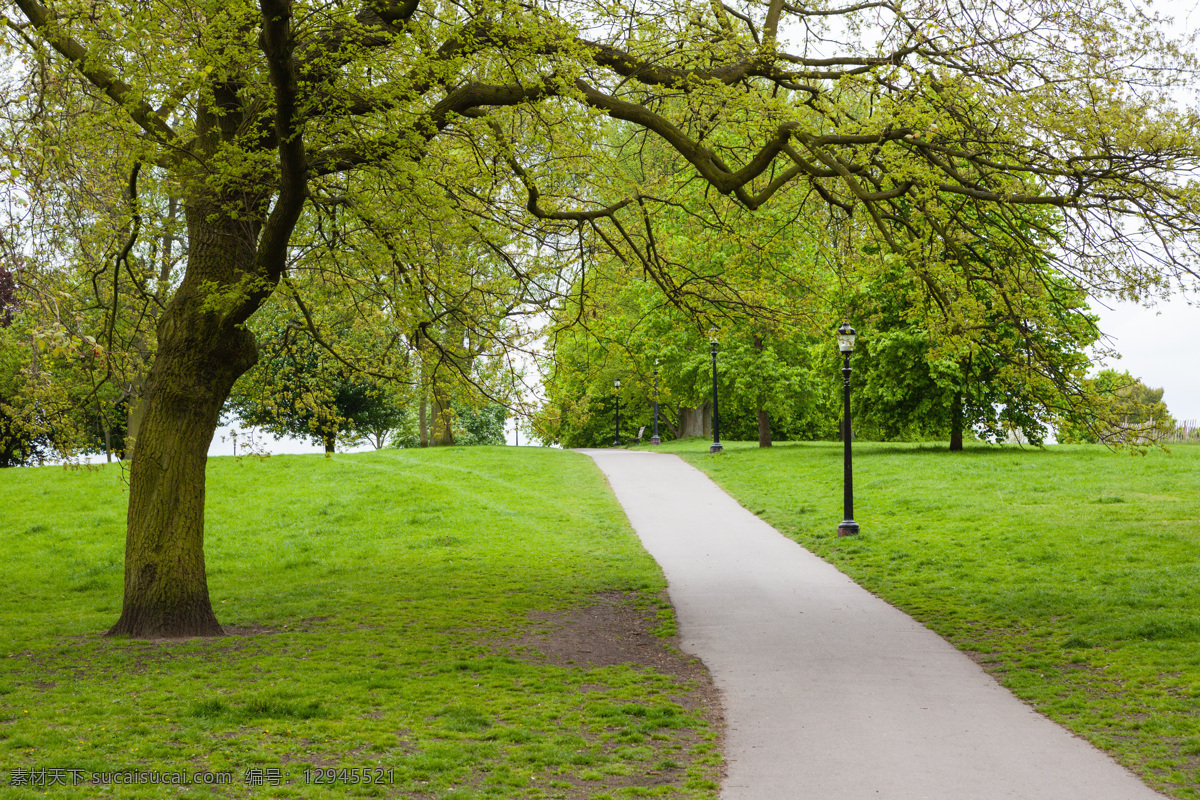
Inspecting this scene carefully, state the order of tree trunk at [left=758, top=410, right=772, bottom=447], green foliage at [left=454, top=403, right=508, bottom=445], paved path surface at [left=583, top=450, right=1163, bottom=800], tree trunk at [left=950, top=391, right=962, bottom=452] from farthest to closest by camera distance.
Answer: green foliage at [left=454, top=403, right=508, bottom=445] → tree trunk at [left=758, top=410, right=772, bottom=447] → tree trunk at [left=950, top=391, right=962, bottom=452] → paved path surface at [left=583, top=450, right=1163, bottom=800]

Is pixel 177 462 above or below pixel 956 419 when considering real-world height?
below

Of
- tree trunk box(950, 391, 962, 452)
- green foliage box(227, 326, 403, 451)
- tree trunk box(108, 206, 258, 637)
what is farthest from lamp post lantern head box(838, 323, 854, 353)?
tree trunk box(950, 391, 962, 452)

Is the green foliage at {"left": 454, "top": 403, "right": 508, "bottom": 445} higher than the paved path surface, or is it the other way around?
the green foliage at {"left": 454, "top": 403, "right": 508, "bottom": 445}

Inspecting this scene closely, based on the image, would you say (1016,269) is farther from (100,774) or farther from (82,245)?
(82,245)

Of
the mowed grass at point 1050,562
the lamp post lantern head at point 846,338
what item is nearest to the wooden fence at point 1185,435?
the mowed grass at point 1050,562

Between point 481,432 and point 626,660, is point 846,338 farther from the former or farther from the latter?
point 481,432

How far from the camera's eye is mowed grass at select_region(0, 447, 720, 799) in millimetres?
5648

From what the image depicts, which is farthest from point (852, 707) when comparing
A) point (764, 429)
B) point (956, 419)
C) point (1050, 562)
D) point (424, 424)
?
point (424, 424)

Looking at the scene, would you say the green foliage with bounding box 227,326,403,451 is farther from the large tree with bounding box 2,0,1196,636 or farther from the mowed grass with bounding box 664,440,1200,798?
the mowed grass with bounding box 664,440,1200,798

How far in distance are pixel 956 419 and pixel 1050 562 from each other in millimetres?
14813

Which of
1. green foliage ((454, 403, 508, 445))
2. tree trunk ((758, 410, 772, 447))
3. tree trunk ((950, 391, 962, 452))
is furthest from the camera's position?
green foliage ((454, 403, 508, 445))

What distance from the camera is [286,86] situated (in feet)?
25.3

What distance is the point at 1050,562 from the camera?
42.9 feet

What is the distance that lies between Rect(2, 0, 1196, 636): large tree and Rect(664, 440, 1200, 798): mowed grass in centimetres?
359
